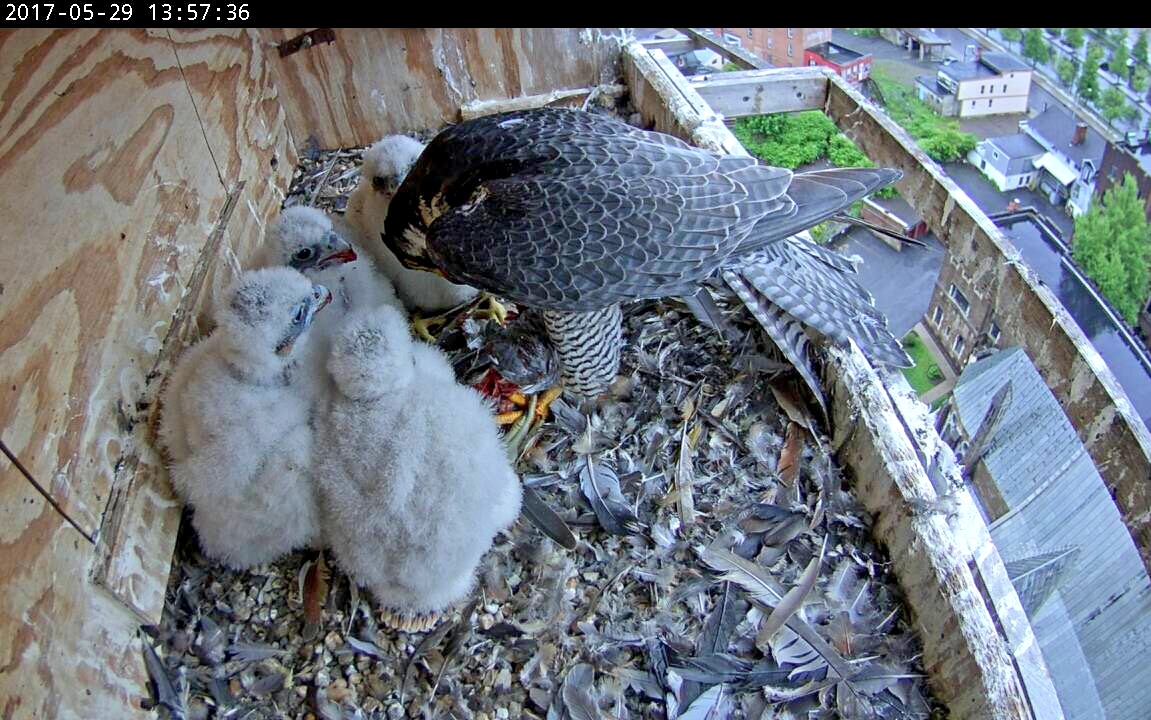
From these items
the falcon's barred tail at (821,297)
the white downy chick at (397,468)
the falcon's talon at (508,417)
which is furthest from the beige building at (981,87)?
the white downy chick at (397,468)

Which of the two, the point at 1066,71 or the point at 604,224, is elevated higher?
the point at 604,224

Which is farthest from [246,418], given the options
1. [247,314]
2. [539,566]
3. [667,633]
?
[667,633]

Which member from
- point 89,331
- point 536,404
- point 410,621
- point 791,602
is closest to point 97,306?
point 89,331

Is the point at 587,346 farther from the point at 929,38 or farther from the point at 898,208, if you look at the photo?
the point at 929,38

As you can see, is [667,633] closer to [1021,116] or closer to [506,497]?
[506,497]

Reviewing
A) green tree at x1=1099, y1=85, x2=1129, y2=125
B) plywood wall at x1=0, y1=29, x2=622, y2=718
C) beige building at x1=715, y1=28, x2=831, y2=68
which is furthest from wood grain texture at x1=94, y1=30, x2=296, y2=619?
green tree at x1=1099, y1=85, x2=1129, y2=125

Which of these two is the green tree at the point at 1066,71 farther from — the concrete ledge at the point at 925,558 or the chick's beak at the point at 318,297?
the chick's beak at the point at 318,297
